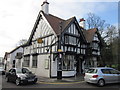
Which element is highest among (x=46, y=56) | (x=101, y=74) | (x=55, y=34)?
(x=55, y=34)

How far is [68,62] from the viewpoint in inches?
658

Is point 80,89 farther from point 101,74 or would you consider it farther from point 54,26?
point 54,26

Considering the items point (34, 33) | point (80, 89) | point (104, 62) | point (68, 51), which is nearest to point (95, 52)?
point (104, 62)

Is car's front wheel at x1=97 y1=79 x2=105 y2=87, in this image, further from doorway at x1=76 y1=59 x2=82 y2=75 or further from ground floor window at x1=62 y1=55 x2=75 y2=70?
doorway at x1=76 y1=59 x2=82 y2=75

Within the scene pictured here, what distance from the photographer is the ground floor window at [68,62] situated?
1628cm

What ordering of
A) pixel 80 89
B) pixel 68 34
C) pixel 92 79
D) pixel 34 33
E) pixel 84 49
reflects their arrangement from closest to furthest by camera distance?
pixel 80 89
pixel 92 79
pixel 68 34
pixel 84 49
pixel 34 33

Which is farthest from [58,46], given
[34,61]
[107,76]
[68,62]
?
[34,61]

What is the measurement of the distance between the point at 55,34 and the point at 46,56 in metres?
3.63

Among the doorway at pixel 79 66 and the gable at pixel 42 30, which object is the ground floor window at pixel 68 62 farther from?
the gable at pixel 42 30

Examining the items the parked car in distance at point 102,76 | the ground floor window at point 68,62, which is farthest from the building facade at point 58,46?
the parked car in distance at point 102,76

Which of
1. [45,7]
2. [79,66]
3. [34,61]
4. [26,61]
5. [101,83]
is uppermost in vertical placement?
[45,7]

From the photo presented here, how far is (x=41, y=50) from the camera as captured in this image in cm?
1866

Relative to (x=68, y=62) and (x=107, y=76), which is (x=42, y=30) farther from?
(x=107, y=76)

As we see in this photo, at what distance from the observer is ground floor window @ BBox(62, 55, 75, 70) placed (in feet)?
53.4
